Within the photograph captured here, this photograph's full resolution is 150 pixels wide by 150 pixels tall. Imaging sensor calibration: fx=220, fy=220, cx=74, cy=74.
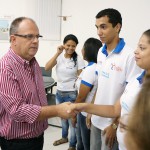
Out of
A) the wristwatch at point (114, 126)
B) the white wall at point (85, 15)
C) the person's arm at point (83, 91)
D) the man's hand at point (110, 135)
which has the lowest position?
the man's hand at point (110, 135)

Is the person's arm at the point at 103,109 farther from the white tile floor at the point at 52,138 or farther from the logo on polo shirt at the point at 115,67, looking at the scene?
the white tile floor at the point at 52,138

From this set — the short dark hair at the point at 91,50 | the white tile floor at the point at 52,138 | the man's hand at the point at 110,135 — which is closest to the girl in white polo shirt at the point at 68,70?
the white tile floor at the point at 52,138

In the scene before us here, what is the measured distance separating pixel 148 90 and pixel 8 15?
4925 mm

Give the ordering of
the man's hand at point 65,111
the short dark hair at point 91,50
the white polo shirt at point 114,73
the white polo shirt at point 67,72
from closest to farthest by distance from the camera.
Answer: the man's hand at point 65,111 → the white polo shirt at point 114,73 → the short dark hair at point 91,50 → the white polo shirt at point 67,72

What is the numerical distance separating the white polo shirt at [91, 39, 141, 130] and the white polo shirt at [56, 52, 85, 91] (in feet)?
3.44

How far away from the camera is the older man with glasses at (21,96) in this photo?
1.41m

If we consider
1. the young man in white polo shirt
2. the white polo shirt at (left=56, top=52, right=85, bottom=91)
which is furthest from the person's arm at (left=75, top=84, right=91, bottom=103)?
the white polo shirt at (left=56, top=52, right=85, bottom=91)

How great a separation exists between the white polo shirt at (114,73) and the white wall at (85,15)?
6.76ft

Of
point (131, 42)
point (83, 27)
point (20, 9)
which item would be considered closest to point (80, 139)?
point (131, 42)

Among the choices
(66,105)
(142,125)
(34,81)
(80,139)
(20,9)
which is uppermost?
(20,9)

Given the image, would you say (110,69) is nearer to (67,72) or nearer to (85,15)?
(67,72)

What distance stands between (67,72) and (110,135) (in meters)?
1.33

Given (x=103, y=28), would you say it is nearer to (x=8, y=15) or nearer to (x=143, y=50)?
(x=143, y=50)

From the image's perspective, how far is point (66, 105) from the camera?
167 centimetres
